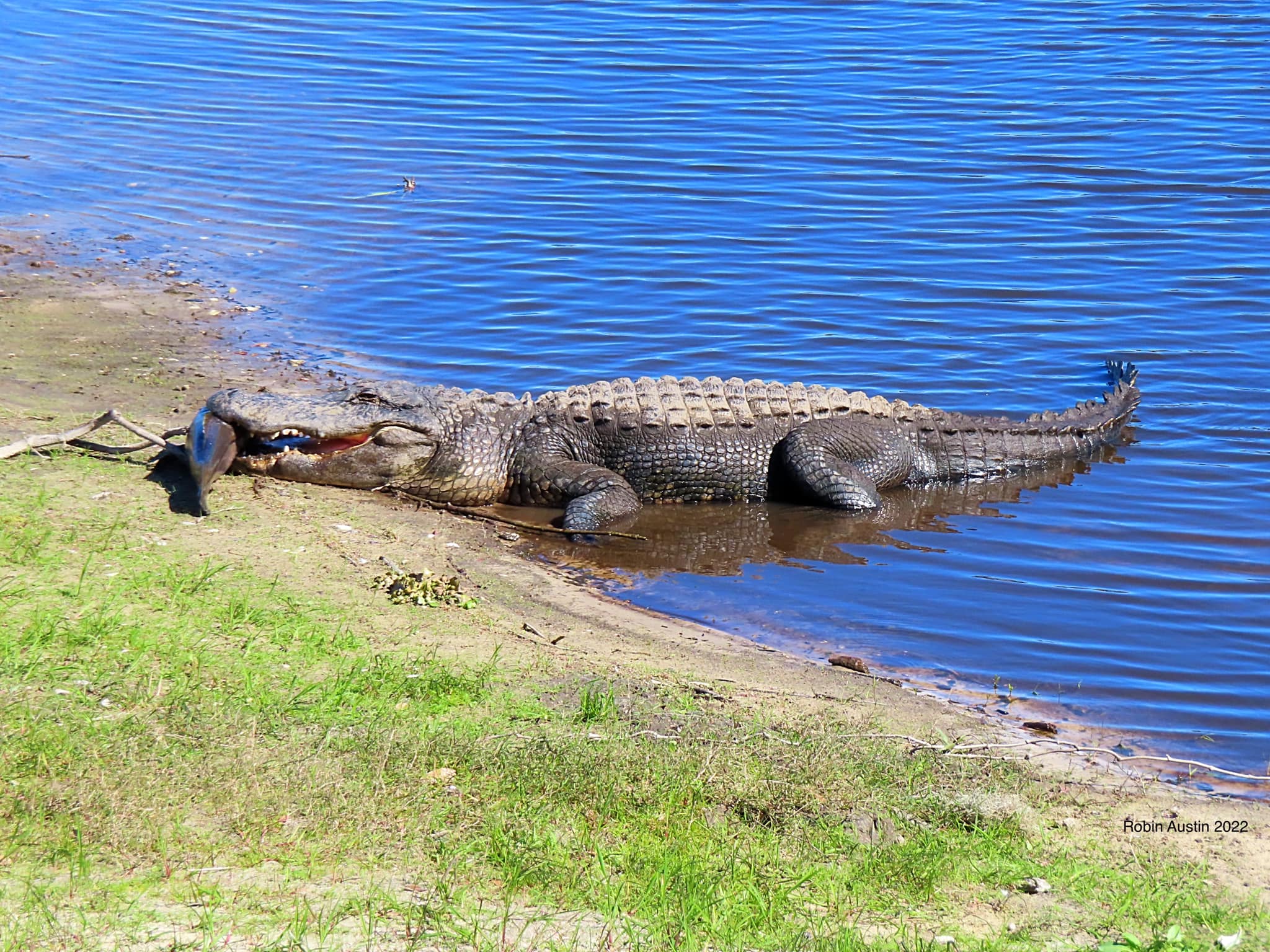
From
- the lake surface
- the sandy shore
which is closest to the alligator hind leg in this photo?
the lake surface

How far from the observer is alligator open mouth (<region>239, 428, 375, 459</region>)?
22.8ft

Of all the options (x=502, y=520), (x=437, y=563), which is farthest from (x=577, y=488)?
(x=437, y=563)

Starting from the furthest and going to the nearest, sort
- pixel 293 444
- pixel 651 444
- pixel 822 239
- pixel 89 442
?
pixel 822 239 → pixel 651 444 → pixel 293 444 → pixel 89 442

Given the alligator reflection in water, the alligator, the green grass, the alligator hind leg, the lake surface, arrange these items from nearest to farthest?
the green grass → the lake surface → the alligator reflection in water → the alligator → the alligator hind leg

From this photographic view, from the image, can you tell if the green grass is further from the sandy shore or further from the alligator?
the alligator

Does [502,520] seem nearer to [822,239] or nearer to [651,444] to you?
[651,444]

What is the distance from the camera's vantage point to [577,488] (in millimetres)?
7676

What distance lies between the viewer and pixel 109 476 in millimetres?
6258

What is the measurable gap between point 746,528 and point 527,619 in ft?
7.37

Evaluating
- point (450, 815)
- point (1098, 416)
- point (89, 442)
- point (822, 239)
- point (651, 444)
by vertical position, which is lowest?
point (450, 815)

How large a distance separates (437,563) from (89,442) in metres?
1.85

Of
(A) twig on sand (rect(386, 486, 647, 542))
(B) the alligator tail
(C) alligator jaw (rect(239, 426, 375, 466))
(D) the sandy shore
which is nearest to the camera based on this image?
(D) the sandy shore

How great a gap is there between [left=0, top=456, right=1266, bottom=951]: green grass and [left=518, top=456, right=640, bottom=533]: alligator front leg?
103 inches

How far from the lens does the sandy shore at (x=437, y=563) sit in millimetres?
4684
